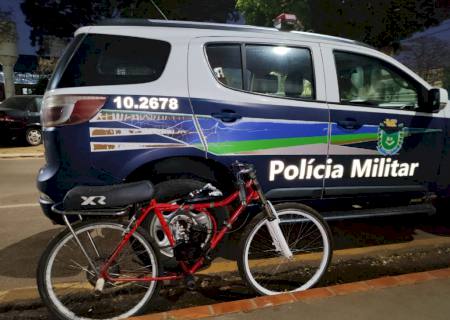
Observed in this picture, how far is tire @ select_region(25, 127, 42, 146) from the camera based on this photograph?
12.5m

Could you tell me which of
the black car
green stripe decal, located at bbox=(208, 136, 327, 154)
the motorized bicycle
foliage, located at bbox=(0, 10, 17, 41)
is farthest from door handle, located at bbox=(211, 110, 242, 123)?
foliage, located at bbox=(0, 10, 17, 41)

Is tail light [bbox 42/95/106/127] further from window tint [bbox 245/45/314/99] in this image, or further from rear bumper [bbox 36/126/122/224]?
window tint [bbox 245/45/314/99]

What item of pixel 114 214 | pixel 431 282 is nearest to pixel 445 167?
pixel 431 282

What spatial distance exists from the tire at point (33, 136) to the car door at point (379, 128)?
10853mm

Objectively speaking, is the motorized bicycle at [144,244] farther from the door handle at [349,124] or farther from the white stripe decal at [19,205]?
the white stripe decal at [19,205]

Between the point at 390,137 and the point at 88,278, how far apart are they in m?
2.94

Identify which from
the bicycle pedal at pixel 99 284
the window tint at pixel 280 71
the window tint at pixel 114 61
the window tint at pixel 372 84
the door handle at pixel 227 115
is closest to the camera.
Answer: the bicycle pedal at pixel 99 284

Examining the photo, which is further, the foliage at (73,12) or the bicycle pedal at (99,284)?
the foliage at (73,12)

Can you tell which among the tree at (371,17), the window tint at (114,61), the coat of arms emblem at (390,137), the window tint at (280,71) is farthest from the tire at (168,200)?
the tree at (371,17)

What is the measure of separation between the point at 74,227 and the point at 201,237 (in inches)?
36.4

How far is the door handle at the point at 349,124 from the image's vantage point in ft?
12.6

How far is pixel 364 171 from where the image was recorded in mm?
4035

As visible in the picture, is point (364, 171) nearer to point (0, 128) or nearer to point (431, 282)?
point (431, 282)

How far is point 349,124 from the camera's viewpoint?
12.7ft
